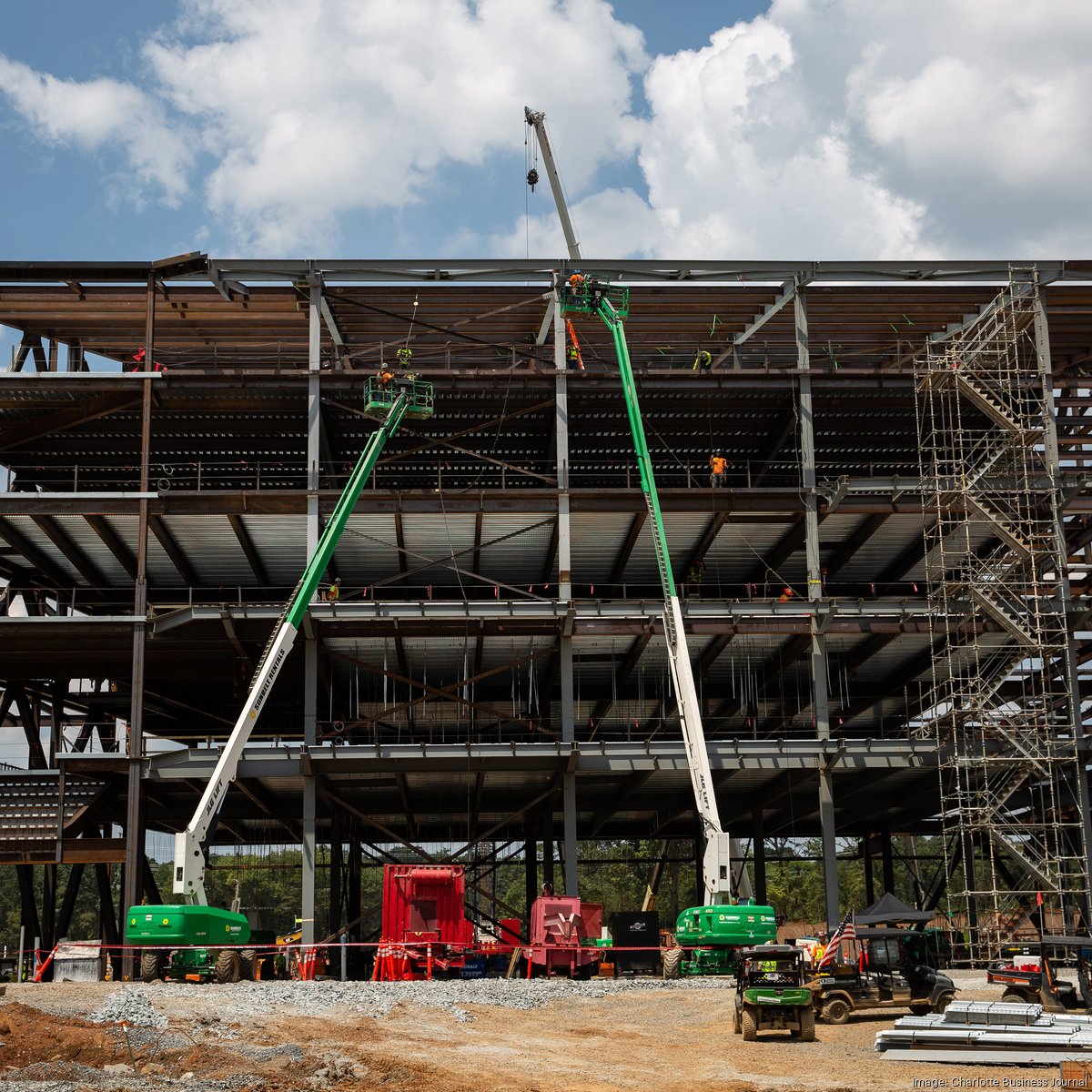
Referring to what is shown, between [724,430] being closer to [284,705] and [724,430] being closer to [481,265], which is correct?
[481,265]

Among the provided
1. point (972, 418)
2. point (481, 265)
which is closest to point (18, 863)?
point (481, 265)

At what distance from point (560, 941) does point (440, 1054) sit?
16.7 metres

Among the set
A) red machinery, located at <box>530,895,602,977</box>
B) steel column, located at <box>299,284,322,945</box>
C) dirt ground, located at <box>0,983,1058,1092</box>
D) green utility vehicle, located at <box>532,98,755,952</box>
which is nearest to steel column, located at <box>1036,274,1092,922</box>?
green utility vehicle, located at <box>532,98,755,952</box>

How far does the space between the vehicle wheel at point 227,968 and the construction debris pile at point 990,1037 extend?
747 inches

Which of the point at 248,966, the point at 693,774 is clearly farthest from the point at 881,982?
the point at 248,966

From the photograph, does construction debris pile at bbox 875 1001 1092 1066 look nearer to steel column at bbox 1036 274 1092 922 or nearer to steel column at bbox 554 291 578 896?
steel column at bbox 554 291 578 896

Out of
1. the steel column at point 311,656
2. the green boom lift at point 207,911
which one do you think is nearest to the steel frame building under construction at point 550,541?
the steel column at point 311,656

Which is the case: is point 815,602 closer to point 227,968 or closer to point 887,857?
point 887,857

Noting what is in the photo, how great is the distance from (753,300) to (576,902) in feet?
74.3

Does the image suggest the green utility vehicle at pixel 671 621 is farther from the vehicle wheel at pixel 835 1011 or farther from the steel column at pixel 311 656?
the steel column at pixel 311 656

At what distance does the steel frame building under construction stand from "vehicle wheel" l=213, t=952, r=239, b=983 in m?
5.92

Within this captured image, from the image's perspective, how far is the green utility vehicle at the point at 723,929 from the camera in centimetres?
3086

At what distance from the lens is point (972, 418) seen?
51.8m

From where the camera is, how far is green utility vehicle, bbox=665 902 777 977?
3086 centimetres
